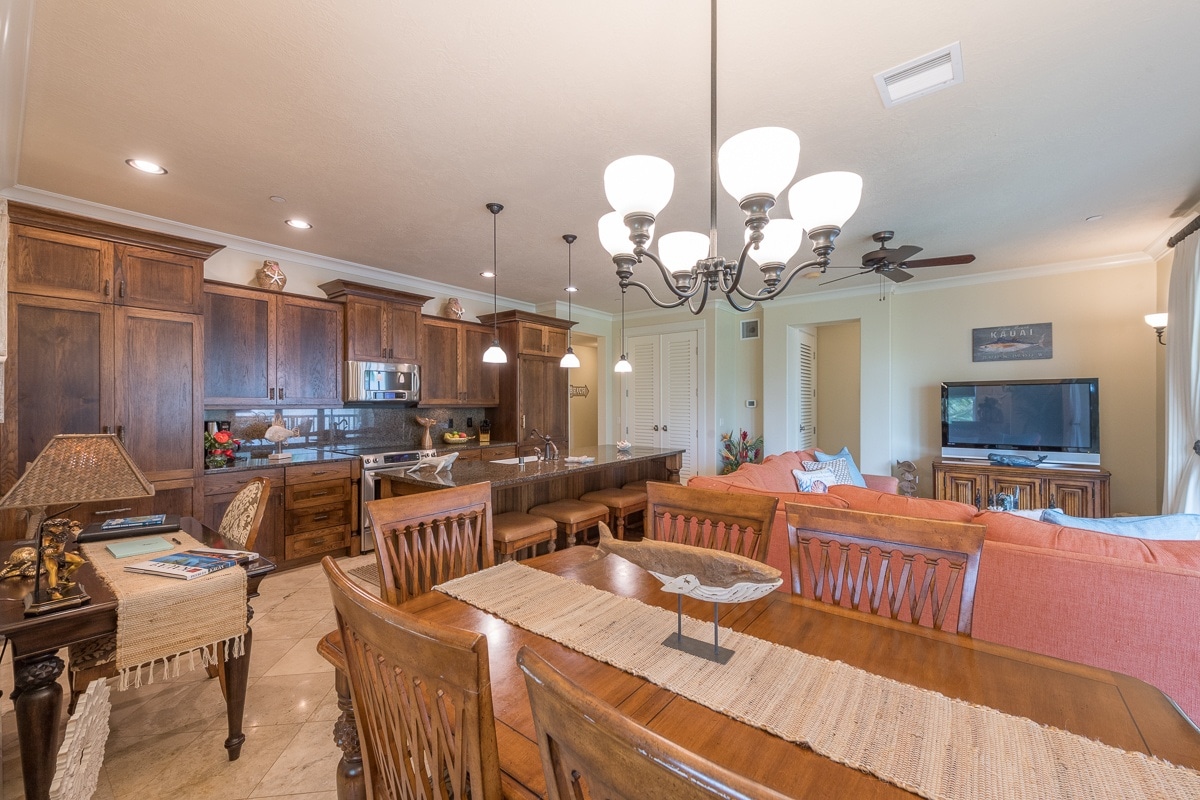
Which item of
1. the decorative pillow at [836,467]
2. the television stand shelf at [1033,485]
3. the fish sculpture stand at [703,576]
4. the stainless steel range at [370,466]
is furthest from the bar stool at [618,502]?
the television stand shelf at [1033,485]

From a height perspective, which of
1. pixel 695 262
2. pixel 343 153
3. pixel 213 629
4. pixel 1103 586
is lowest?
pixel 213 629

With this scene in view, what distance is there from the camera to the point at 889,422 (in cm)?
520

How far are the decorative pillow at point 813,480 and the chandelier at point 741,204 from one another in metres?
1.83

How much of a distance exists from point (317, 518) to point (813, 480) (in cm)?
377

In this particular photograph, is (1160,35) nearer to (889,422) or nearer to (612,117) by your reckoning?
(612,117)

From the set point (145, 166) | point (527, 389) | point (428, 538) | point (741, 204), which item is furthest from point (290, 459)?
point (741, 204)

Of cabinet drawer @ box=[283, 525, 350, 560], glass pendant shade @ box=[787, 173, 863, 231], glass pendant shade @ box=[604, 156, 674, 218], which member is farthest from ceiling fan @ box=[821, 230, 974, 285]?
cabinet drawer @ box=[283, 525, 350, 560]

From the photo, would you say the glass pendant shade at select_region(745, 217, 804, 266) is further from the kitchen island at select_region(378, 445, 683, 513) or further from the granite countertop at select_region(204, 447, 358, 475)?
the granite countertop at select_region(204, 447, 358, 475)

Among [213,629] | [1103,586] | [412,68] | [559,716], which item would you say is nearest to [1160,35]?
[1103,586]

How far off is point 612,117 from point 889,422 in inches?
181

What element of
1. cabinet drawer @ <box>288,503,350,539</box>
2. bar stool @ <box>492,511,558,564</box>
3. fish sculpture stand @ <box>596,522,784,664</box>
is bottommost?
cabinet drawer @ <box>288,503,350,539</box>

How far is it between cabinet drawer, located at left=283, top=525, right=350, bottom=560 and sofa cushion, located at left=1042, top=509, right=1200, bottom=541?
4377 mm

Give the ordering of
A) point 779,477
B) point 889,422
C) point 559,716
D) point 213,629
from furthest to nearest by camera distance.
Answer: point 889,422
point 779,477
point 213,629
point 559,716

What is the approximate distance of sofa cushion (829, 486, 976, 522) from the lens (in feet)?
6.18
